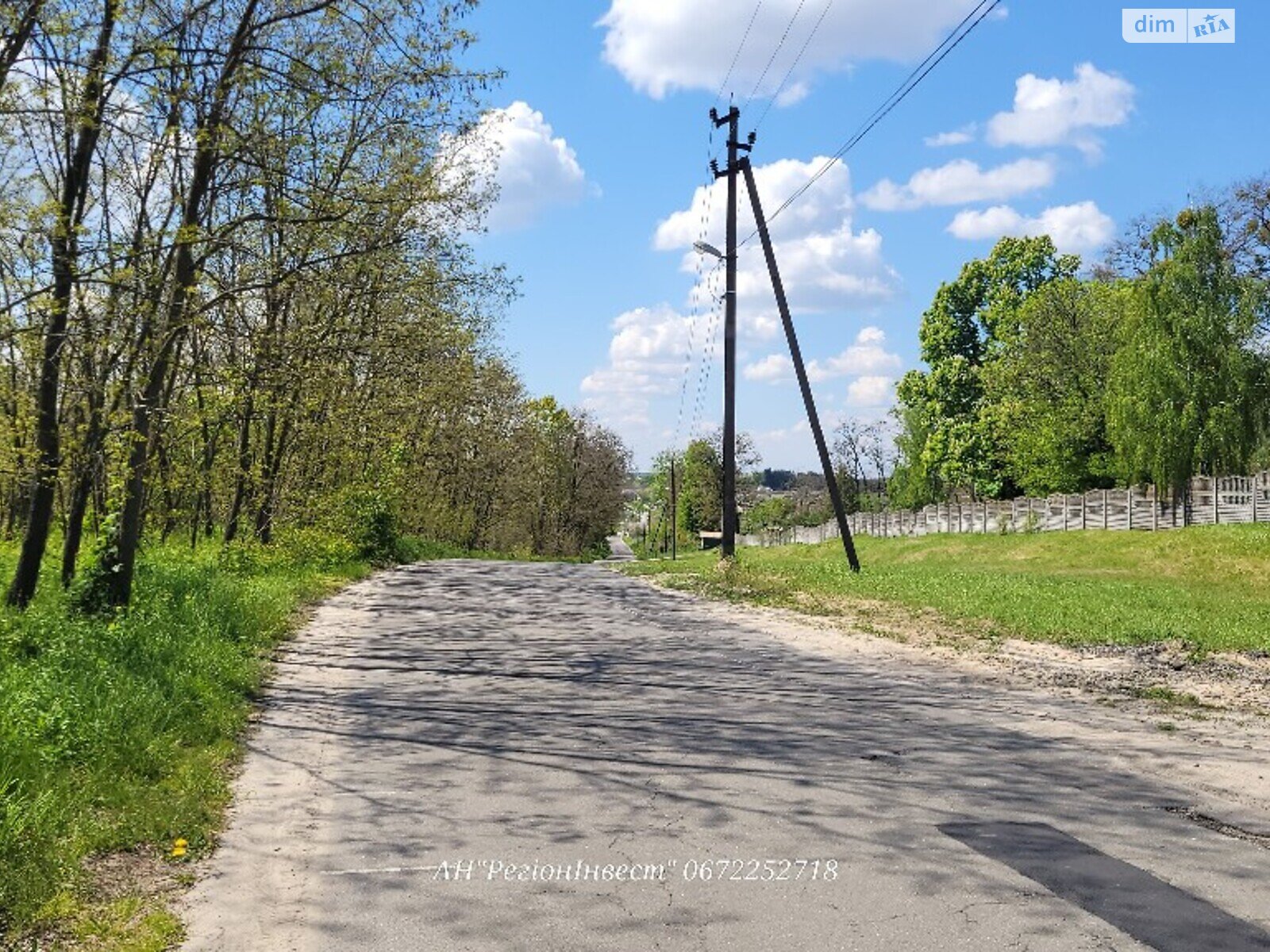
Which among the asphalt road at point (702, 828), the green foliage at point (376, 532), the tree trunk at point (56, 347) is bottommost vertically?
the asphalt road at point (702, 828)

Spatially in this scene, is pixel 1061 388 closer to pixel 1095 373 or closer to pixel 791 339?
pixel 1095 373

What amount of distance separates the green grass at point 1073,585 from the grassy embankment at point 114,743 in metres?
9.92

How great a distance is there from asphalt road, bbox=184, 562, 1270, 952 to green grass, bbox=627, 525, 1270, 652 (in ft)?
16.3

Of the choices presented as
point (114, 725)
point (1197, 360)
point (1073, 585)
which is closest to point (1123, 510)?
point (1197, 360)

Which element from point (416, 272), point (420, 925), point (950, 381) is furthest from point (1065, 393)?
point (420, 925)

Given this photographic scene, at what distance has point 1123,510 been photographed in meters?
39.9

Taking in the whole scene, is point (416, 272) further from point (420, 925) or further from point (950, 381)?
point (950, 381)

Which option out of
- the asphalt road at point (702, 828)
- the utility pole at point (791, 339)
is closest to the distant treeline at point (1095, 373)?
the utility pole at point (791, 339)

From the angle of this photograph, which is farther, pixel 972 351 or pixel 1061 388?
pixel 972 351

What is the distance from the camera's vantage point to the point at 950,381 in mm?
60875

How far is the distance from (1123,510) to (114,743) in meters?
39.5

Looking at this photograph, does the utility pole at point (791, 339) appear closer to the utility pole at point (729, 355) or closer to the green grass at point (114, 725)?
the utility pole at point (729, 355)

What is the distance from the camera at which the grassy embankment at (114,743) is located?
180 inches

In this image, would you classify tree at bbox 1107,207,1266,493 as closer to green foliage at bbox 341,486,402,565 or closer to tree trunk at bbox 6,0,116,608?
green foliage at bbox 341,486,402,565
